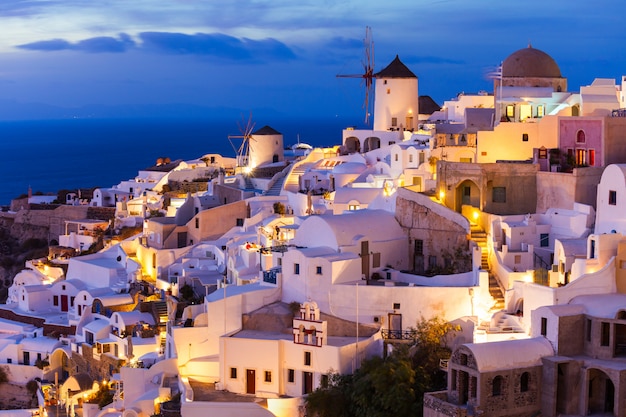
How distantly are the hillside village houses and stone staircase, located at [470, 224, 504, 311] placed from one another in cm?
6

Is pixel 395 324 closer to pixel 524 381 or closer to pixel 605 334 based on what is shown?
pixel 524 381

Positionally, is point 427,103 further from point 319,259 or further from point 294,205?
point 319,259

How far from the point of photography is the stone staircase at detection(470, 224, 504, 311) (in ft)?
82.2

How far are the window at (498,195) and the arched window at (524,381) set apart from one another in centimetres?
856

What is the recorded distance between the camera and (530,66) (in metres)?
35.0

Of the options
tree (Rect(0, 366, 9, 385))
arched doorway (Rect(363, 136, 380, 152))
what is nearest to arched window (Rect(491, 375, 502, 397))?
tree (Rect(0, 366, 9, 385))

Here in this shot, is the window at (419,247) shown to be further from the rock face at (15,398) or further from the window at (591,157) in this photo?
the rock face at (15,398)

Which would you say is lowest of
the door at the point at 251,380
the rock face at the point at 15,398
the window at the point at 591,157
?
the rock face at the point at 15,398

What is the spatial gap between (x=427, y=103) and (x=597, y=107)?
1716cm

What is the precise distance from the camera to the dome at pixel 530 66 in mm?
34875

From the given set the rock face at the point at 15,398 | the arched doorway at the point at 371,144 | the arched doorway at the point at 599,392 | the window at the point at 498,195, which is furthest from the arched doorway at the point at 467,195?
the rock face at the point at 15,398

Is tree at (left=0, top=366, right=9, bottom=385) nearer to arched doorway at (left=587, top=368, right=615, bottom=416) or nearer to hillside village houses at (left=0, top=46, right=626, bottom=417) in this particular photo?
hillside village houses at (left=0, top=46, right=626, bottom=417)

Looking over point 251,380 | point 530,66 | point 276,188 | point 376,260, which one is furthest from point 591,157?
point 276,188

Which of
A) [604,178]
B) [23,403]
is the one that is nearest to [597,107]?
[604,178]
